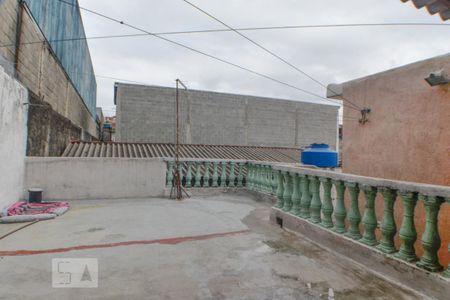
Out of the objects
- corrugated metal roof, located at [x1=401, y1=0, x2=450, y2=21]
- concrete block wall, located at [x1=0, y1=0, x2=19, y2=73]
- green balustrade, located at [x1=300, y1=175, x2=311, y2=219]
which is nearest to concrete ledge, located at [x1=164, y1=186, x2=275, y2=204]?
green balustrade, located at [x1=300, y1=175, x2=311, y2=219]

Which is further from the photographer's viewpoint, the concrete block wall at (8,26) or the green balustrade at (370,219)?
the concrete block wall at (8,26)

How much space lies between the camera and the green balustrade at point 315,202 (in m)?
3.27

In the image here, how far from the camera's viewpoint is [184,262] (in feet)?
8.14

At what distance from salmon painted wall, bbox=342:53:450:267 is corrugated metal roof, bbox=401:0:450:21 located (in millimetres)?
792

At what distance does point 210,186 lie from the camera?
6656mm

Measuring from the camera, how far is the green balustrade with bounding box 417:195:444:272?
6.57 feet

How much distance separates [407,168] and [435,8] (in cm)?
215

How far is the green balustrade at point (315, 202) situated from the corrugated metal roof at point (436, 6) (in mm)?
2166

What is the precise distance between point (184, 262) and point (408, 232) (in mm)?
1906

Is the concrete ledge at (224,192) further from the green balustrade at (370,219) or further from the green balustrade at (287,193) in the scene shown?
the green balustrade at (370,219)

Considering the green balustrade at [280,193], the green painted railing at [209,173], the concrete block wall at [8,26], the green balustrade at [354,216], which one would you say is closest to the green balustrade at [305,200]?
the green balustrade at [280,193]

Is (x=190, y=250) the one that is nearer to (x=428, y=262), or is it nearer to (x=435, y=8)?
(x=428, y=262)

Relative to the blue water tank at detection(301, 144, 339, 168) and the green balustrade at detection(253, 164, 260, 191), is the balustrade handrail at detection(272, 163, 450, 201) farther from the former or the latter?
the blue water tank at detection(301, 144, 339, 168)

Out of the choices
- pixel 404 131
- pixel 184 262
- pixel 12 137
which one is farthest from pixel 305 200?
pixel 12 137
